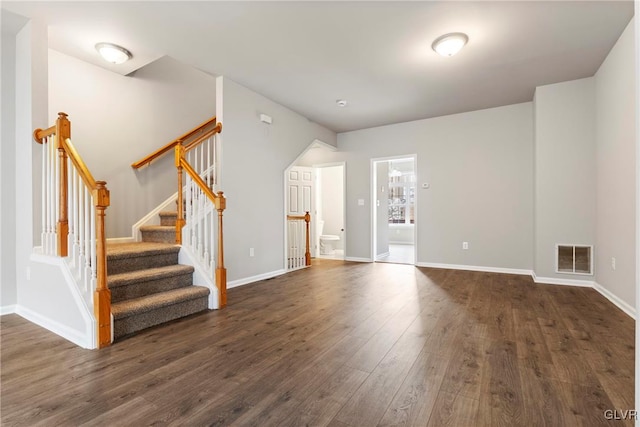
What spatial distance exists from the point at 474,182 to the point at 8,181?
609 centimetres

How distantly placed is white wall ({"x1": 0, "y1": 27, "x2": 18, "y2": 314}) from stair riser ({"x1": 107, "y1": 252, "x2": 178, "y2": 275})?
0.99 m

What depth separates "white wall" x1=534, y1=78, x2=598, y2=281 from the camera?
13.0ft

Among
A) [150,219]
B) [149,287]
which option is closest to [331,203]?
[150,219]

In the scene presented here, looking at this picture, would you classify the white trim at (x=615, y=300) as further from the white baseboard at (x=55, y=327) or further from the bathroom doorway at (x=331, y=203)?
the bathroom doorway at (x=331, y=203)

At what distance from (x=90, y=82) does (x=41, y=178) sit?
5.86 ft

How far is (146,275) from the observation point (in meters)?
2.84

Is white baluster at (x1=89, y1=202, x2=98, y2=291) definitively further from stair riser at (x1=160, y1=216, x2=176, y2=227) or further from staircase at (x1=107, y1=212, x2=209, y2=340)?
stair riser at (x1=160, y1=216, x2=176, y2=227)

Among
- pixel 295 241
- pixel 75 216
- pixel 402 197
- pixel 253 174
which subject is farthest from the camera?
pixel 402 197

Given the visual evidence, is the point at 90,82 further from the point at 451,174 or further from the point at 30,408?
→ the point at 451,174

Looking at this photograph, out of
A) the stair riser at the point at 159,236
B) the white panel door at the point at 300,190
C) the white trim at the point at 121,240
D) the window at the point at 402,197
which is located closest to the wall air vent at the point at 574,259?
the white panel door at the point at 300,190

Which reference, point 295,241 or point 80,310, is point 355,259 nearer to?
point 295,241

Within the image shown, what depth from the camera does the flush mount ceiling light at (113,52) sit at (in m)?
3.20

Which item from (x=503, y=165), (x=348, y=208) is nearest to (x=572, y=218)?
(x=503, y=165)

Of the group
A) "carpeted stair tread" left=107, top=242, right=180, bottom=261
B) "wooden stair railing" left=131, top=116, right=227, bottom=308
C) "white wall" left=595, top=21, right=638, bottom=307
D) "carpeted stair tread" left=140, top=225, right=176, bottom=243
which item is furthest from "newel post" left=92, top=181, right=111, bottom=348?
"white wall" left=595, top=21, right=638, bottom=307
